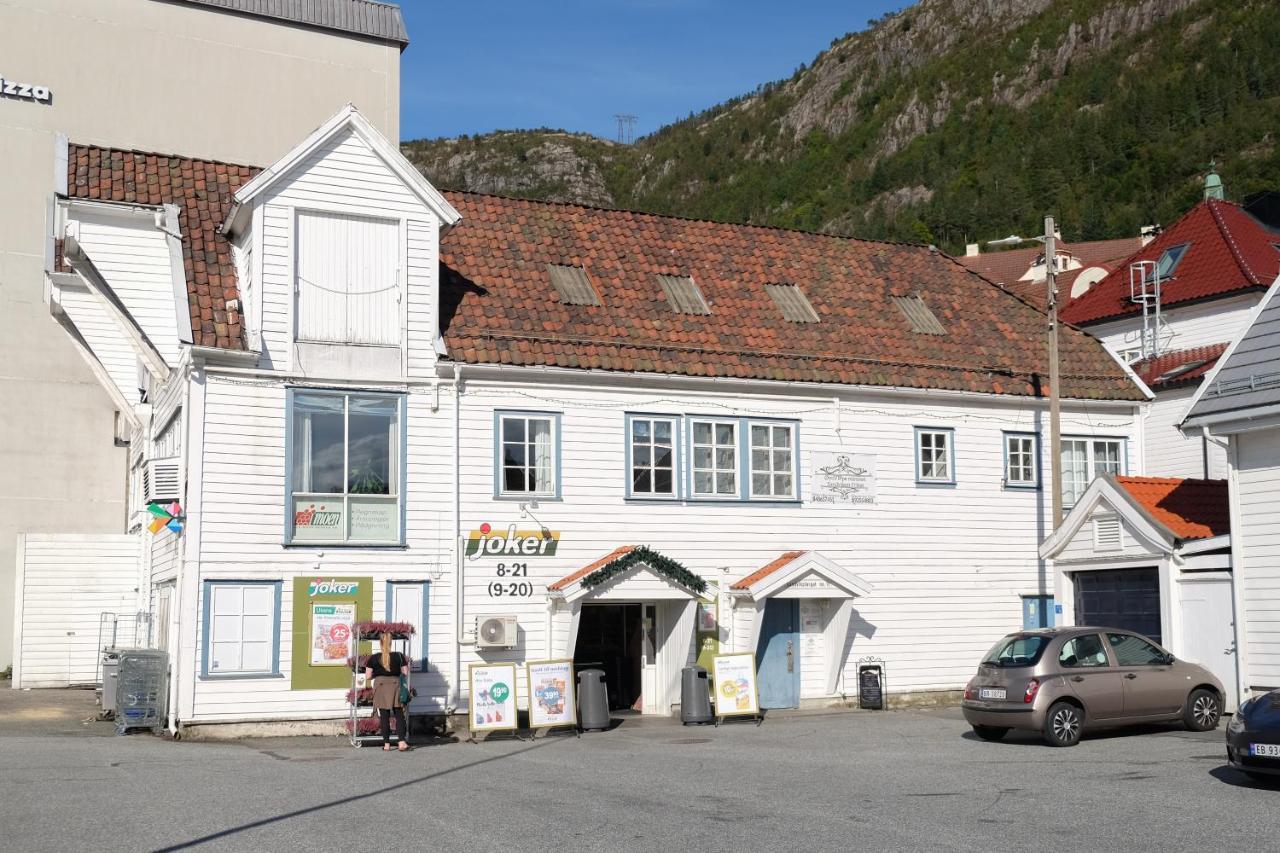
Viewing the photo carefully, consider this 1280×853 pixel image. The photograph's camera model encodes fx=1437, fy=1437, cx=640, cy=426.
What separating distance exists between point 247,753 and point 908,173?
446 ft

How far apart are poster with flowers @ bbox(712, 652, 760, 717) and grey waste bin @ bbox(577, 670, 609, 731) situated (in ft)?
6.20

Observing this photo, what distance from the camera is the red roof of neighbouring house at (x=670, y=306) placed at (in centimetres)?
2422

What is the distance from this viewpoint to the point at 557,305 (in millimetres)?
25391

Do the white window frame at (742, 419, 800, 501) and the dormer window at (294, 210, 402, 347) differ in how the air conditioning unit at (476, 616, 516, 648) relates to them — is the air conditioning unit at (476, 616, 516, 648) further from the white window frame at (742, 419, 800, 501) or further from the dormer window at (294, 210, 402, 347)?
the white window frame at (742, 419, 800, 501)

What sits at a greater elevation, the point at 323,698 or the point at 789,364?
the point at 789,364

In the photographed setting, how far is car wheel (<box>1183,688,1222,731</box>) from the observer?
19.7 meters

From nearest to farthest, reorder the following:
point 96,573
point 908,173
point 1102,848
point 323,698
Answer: point 1102,848 < point 323,698 < point 96,573 < point 908,173

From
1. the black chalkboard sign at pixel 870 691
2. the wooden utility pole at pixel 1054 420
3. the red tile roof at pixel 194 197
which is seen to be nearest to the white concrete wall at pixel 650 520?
the black chalkboard sign at pixel 870 691

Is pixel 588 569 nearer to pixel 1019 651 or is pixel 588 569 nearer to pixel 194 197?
pixel 1019 651

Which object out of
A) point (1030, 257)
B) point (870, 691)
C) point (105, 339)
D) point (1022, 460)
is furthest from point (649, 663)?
point (1030, 257)

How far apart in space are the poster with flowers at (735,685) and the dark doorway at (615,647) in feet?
9.04

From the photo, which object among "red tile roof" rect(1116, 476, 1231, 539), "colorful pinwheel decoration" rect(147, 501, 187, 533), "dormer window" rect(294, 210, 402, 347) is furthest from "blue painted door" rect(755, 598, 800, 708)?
"colorful pinwheel decoration" rect(147, 501, 187, 533)

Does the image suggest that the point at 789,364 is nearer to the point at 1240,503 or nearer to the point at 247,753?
the point at 1240,503

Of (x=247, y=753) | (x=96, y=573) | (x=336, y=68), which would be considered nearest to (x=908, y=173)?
(x=336, y=68)
